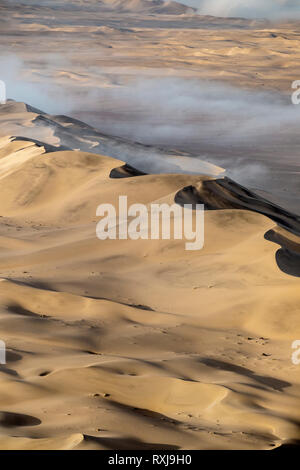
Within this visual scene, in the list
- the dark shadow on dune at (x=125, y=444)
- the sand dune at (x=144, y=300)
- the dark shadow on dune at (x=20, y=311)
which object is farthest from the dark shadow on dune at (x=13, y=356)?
the dark shadow on dune at (x=125, y=444)

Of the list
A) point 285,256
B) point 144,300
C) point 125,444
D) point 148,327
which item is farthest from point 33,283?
point 125,444

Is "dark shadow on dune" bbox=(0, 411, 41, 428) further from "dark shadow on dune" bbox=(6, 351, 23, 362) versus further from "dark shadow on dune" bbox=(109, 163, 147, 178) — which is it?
"dark shadow on dune" bbox=(109, 163, 147, 178)

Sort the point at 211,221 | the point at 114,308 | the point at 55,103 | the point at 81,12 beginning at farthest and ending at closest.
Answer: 1. the point at 81,12
2. the point at 55,103
3. the point at 211,221
4. the point at 114,308

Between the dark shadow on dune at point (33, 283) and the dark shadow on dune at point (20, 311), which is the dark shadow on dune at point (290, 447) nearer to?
the dark shadow on dune at point (20, 311)

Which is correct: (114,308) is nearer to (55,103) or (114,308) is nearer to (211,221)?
(211,221)

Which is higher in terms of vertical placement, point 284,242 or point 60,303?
point 284,242

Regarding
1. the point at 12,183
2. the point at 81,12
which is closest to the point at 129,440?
the point at 12,183
